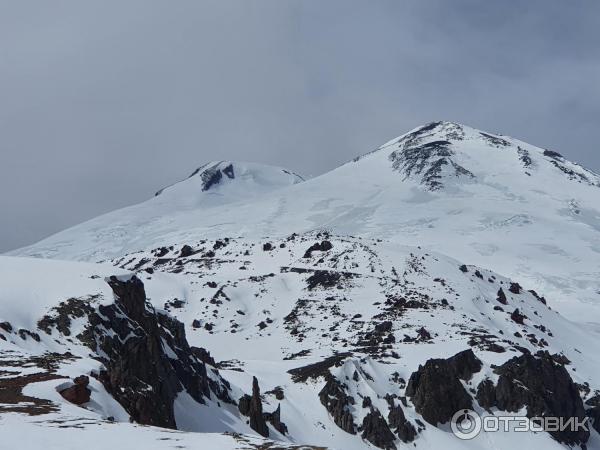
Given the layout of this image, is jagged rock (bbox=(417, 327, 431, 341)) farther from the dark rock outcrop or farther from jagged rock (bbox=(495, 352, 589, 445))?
the dark rock outcrop

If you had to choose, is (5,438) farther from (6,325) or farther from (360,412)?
(360,412)

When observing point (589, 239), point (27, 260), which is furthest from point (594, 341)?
point (589, 239)

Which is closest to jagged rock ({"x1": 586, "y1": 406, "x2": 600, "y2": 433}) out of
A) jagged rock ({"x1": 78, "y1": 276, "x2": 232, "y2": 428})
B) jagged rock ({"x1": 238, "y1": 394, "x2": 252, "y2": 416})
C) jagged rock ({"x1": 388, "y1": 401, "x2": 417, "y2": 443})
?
jagged rock ({"x1": 388, "y1": 401, "x2": 417, "y2": 443})

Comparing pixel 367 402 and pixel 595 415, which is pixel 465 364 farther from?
pixel 595 415

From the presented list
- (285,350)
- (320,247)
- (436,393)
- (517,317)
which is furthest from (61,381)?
(320,247)

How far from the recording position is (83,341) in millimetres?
41750

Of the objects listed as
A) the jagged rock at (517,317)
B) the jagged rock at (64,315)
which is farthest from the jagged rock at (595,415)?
the jagged rock at (64,315)

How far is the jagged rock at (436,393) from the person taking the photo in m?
60.5

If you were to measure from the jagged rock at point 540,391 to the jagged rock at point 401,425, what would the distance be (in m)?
11.4

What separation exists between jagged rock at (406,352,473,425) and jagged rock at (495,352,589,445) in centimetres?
432

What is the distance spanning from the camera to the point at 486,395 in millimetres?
63594

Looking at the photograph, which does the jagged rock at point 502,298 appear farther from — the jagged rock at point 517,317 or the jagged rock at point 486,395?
the jagged rock at point 486,395

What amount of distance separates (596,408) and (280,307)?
151 feet

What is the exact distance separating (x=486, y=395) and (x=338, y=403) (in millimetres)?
16544
